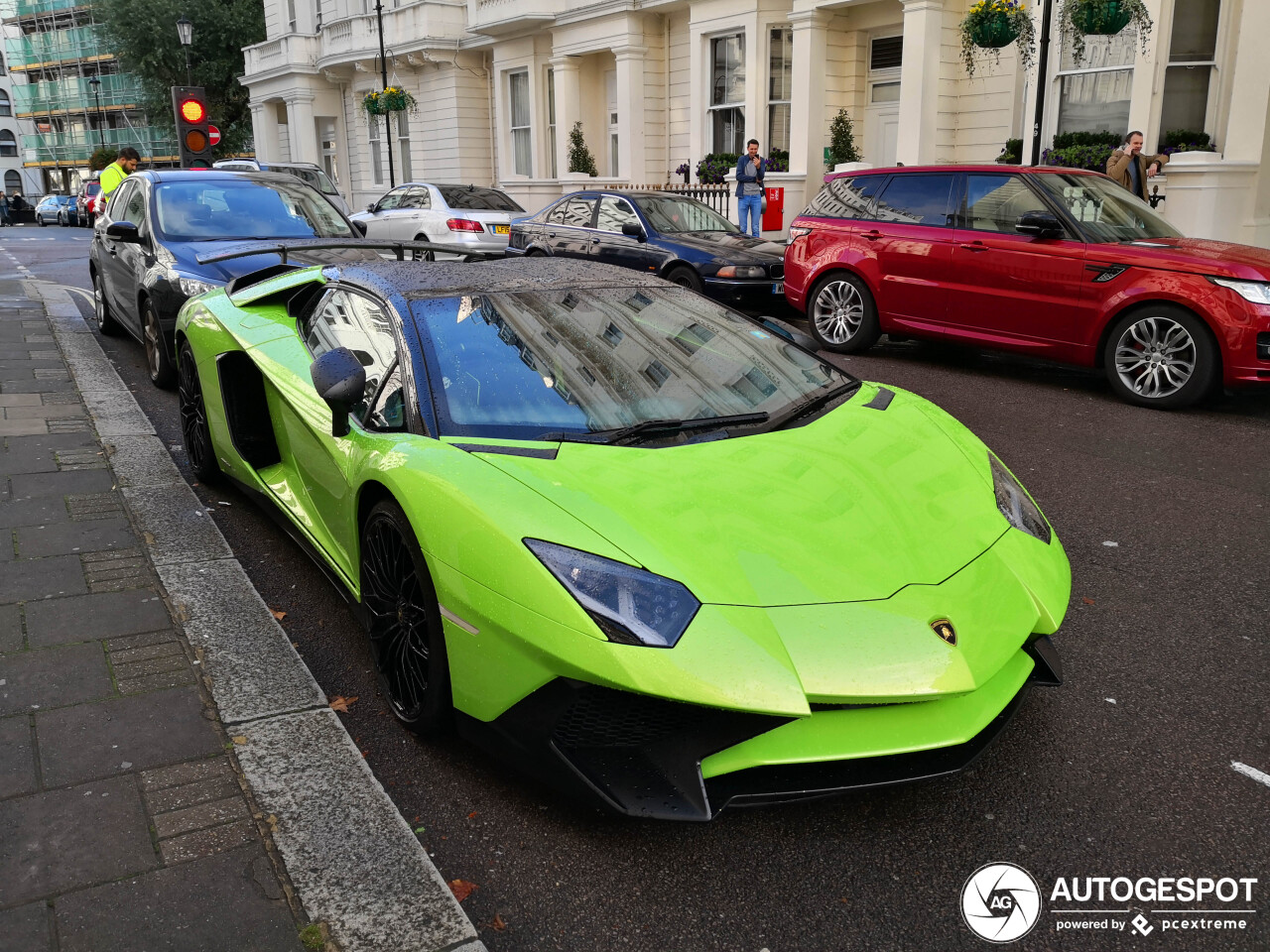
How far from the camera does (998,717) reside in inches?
99.0

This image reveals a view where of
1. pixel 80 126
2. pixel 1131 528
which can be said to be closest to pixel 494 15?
pixel 1131 528

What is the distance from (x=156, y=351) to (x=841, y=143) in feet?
43.9

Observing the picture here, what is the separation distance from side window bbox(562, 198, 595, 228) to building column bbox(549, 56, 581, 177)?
36.0 feet

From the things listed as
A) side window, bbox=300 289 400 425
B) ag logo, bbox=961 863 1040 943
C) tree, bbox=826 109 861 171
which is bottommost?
ag logo, bbox=961 863 1040 943

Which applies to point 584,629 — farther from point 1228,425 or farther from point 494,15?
point 494,15

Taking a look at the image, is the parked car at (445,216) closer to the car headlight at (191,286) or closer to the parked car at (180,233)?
the parked car at (180,233)

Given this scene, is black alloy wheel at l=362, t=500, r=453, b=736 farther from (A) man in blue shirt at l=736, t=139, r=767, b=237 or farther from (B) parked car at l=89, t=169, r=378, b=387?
(A) man in blue shirt at l=736, t=139, r=767, b=237

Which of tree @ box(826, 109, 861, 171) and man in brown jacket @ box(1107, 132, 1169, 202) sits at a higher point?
tree @ box(826, 109, 861, 171)

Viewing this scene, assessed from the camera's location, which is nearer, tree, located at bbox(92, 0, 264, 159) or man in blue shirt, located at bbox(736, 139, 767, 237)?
man in blue shirt, located at bbox(736, 139, 767, 237)

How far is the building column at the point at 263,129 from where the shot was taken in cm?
3662

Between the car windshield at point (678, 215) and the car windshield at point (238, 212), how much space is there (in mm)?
4419

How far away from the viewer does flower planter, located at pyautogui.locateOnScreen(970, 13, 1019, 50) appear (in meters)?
12.6

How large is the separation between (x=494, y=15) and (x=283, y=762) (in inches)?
966

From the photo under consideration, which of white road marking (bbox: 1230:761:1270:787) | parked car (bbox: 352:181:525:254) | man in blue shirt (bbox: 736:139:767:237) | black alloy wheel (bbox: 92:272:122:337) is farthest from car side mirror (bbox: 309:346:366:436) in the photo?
man in blue shirt (bbox: 736:139:767:237)
